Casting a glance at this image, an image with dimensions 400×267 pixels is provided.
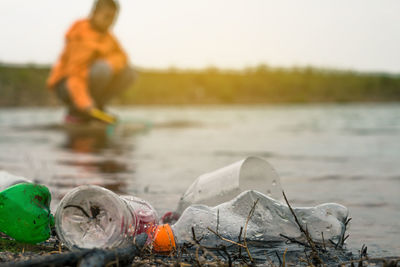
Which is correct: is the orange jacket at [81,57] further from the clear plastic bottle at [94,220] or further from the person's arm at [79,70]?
the clear plastic bottle at [94,220]

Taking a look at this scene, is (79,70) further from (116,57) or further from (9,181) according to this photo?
(9,181)

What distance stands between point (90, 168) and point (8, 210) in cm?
247

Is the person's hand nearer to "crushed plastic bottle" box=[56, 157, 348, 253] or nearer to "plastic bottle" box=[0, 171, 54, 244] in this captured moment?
"crushed plastic bottle" box=[56, 157, 348, 253]

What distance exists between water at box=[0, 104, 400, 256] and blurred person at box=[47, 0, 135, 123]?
1.85ft

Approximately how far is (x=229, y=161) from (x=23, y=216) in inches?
129

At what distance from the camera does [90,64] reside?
8.71 meters

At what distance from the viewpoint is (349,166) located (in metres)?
4.95

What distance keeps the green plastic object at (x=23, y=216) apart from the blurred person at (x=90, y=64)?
636 cm

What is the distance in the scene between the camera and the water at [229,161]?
3.29m

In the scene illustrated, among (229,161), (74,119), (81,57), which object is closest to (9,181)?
(229,161)

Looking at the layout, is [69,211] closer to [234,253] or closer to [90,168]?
[234,253]

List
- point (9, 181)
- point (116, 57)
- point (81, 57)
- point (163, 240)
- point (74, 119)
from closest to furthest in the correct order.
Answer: point (163, 240), point (9, 181), point (81, 57), point (116, 57), point (74, 119)

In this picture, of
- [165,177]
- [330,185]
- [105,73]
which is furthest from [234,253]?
[105,73]

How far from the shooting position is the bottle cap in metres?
2.18
